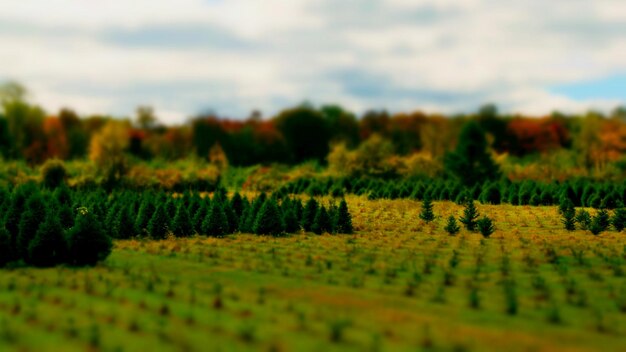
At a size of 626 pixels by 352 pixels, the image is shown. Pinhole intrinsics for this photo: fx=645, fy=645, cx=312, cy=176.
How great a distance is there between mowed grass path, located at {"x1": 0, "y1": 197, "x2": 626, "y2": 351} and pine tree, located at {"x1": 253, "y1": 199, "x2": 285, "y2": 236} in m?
3.03

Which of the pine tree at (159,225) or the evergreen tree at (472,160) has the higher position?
the evergreen tree at (472,160)

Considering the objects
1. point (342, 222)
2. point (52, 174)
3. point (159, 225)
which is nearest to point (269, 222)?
point (342, 222)

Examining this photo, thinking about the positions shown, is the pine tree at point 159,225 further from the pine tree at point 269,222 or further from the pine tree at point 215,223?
the pine tree at point 269,222

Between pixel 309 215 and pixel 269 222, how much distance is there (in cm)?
224

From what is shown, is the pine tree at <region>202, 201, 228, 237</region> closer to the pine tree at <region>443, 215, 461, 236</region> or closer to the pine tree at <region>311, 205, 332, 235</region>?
the pine tree at <region>311, 205, 332, 235</region>

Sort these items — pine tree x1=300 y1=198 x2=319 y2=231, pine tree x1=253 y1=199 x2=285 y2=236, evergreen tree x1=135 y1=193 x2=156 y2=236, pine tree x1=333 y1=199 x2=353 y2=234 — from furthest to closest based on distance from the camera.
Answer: pine tree x1=300 y1=198 x2=319 y2=231 → pine tree x1=333 y1=199 x2=353 y2=234 → evergreen tree x1=135 y1=193 x2=156 y2=236 → pine tree x1=253 y1=199 x2=285 y2=236

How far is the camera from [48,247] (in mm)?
16297

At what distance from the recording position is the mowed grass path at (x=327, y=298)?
9.39 meters

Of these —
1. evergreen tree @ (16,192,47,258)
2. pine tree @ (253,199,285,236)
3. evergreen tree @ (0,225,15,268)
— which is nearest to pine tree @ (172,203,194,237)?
pine tree @ (253,199,285,236)

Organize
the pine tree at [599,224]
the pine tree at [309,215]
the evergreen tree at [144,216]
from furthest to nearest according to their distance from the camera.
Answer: the pine tree at [309,215] → the evergreen tree at [144,216] → the pine tree at [599,224]

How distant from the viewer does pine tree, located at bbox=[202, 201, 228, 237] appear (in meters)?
23.5

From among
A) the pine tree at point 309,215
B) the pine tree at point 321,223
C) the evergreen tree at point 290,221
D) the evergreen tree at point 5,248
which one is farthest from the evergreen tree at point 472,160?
the evergreen tree at point 5,248

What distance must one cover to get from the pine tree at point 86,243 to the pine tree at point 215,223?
23.2 ft

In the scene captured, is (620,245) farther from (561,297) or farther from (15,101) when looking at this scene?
(15,101)
